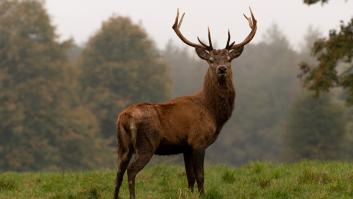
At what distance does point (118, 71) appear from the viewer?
167ft

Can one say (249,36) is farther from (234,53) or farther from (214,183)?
(214,183)

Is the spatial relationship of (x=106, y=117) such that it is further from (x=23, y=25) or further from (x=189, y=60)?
(x=189, y=60)

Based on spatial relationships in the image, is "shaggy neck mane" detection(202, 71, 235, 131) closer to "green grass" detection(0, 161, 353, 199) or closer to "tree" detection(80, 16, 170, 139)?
"green grass" detection(0, 161, 353, 199)

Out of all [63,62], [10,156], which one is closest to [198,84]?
[63,62]

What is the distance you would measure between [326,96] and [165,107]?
36244 mm

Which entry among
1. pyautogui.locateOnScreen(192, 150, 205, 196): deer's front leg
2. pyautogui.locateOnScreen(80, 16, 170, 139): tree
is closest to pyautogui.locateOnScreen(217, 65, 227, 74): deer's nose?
pyautogui.locateOnScreen(192, 150, 205, 196): deer's front leg

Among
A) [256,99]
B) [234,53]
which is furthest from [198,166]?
[256,99]

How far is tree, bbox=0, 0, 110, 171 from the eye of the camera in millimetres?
43188

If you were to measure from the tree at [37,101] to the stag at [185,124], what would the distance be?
32.2 metres

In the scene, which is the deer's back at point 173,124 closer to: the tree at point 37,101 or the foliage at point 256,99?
the tree at point 37,101

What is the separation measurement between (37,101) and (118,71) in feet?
25.5

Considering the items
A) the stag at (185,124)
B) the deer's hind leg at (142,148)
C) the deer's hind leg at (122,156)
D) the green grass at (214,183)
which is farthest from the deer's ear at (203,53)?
the green grass at (214,183)

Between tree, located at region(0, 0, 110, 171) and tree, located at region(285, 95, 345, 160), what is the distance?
14.3 m

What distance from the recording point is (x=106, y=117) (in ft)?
167
